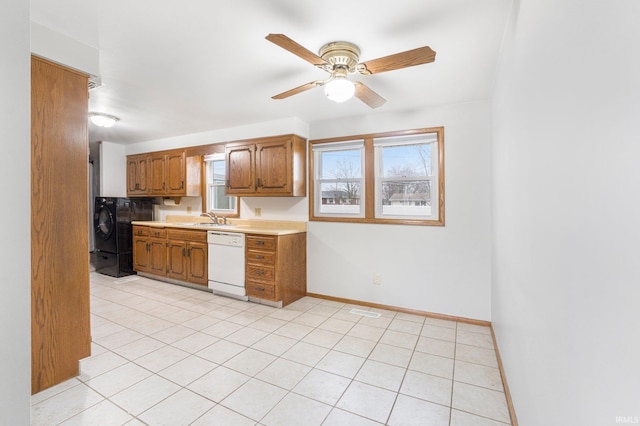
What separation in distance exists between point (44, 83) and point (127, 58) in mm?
623

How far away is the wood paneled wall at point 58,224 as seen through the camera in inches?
76.7

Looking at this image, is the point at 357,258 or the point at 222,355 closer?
the point at 222,355

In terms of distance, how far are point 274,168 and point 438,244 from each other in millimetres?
2291

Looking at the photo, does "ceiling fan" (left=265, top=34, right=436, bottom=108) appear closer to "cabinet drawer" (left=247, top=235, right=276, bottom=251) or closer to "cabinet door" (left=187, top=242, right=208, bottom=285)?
"cabinet drawer" (left=247, top=235, right=276, bottom=251)

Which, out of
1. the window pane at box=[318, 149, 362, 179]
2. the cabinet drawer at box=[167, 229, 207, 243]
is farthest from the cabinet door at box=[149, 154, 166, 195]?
the window pane at box=[318, 149, 362, 179]

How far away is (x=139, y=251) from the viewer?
507 cm

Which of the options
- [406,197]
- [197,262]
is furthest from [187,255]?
[406,197]

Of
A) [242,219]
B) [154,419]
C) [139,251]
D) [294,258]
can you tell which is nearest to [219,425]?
[154,419]

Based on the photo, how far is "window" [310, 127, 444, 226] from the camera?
135 inches

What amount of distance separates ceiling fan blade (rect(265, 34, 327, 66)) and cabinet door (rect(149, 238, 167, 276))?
13.1 feet

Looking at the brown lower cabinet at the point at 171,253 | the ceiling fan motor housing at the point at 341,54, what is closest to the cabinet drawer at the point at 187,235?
the brown lower cabinet at the point at 171,253

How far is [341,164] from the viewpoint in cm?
401

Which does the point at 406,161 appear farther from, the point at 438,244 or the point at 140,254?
the point at 140,254

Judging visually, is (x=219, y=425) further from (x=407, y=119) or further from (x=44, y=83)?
(x=407, y=119)
